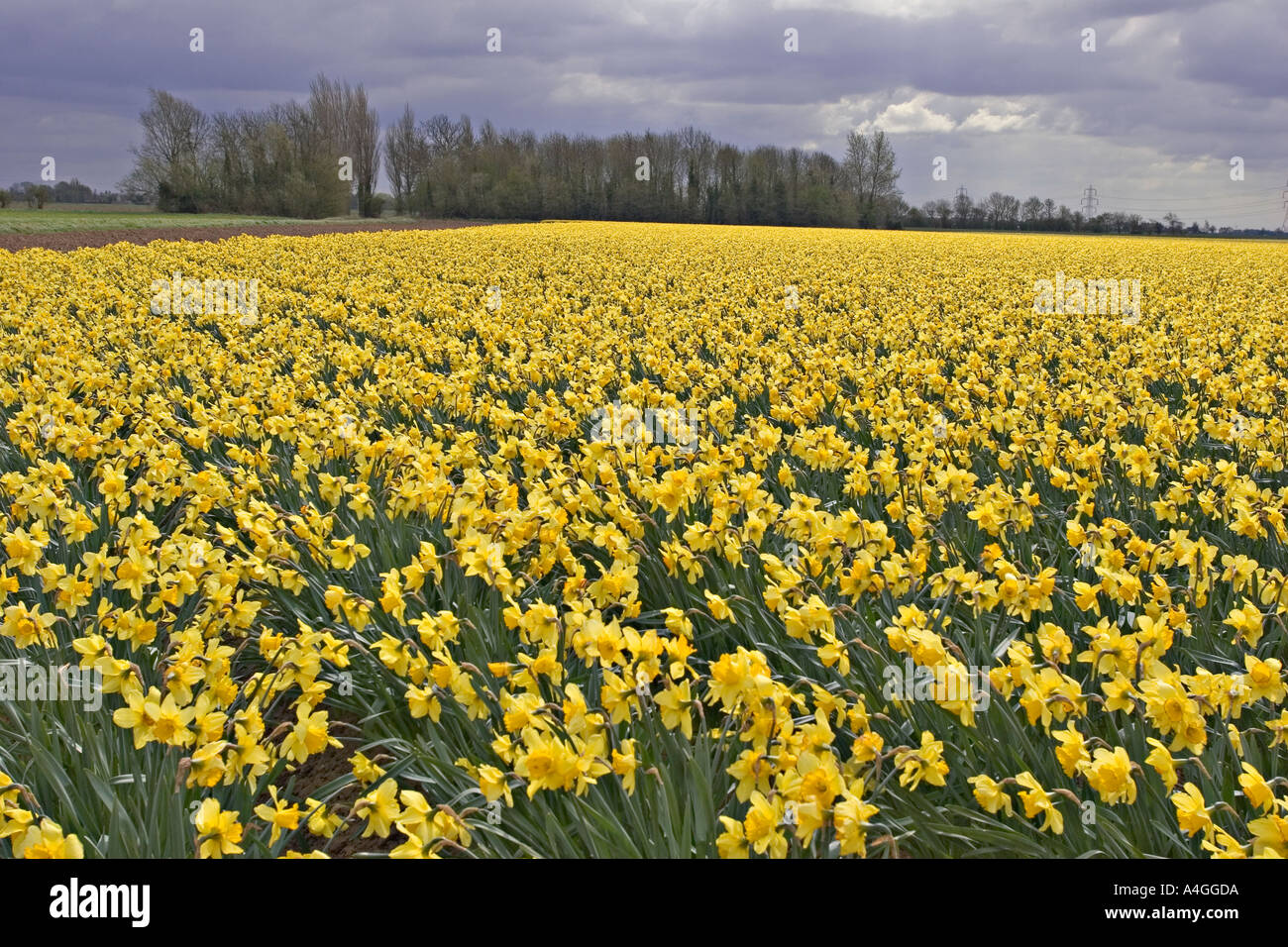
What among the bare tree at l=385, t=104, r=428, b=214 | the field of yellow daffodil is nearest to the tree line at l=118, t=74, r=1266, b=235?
the bare tree at l=385, t=104, r=428, b=214

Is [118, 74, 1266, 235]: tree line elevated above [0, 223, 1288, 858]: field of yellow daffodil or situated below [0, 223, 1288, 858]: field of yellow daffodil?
Result: above

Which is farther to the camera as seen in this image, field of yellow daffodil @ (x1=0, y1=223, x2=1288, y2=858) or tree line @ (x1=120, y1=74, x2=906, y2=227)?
tree line @ (x1=120, y1=74, x2=906, y2=227)

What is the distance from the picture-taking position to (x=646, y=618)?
3771mm

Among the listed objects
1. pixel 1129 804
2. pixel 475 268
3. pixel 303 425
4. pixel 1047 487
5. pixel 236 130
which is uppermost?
pixel 236 130

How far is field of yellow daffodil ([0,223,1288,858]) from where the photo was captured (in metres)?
2.34

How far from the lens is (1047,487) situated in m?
5.08

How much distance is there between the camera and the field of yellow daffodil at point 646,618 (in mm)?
2344

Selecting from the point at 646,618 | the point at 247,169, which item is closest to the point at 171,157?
the point at 247,169

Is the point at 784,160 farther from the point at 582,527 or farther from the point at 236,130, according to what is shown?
the point at 582,527

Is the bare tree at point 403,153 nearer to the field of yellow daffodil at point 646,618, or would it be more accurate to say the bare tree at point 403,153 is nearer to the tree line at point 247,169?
the tree line at point 247,169

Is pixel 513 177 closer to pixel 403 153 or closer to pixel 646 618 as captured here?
pixel 403 153

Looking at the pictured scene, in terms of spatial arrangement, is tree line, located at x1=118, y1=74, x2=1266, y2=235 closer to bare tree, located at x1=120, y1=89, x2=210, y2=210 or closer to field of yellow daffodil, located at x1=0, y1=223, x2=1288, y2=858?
bare tree, located at x1=120, y1=89, x2=210, y2=210
